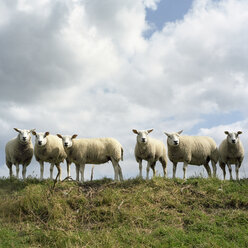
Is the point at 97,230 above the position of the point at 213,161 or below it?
below

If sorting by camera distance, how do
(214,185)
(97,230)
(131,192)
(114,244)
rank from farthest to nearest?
1. (214,185)
2. (131,192)
3. (97,230)
4. (114,244)

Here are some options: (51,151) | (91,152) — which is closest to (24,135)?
(51,151)

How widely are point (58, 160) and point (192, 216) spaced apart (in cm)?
871

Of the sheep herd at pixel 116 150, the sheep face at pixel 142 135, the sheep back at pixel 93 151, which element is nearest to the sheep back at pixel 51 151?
the sheep herd at pixel 116 150

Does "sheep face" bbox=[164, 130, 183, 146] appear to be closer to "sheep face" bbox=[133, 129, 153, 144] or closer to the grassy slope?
"sheep face" bbox=[133, 129, 153, 144]

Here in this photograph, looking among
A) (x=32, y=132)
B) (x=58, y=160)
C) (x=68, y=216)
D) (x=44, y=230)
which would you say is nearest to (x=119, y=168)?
(x=58, y=160)

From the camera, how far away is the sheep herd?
15461 millimetres

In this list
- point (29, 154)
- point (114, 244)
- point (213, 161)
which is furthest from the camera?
point (213, 161)

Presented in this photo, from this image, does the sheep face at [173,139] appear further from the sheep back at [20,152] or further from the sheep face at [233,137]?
the sheep back at [20,152]

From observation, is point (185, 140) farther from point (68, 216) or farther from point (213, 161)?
point (68, 216)

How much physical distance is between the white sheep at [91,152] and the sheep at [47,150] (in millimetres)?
819

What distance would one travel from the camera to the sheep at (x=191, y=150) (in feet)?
53.3

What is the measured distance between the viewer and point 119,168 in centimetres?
1588

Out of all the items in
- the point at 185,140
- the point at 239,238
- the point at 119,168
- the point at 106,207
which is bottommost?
the point at 239,238
